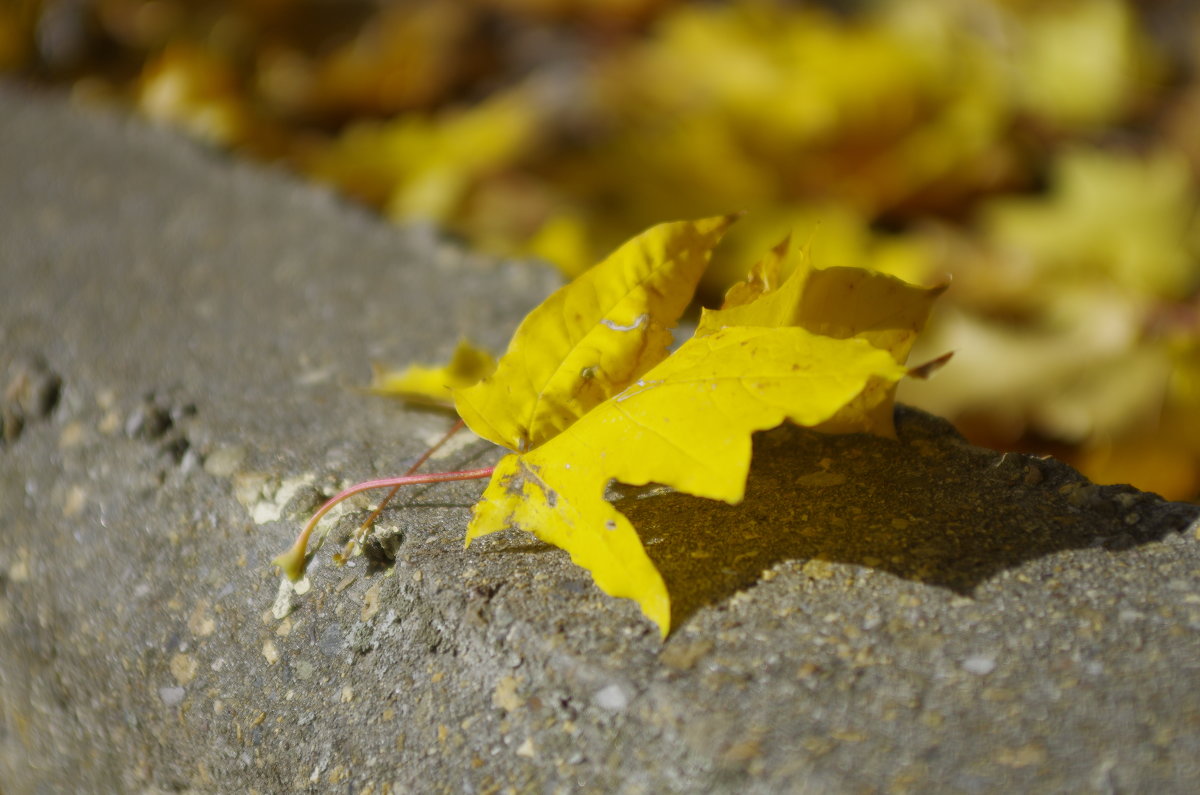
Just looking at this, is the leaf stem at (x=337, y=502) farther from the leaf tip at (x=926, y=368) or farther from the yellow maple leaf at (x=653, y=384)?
the leaf tip at (x=926, y=368)

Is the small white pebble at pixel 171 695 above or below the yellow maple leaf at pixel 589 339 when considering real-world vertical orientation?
below

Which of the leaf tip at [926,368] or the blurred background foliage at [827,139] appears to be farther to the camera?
the blurred background foliage at [827,139]

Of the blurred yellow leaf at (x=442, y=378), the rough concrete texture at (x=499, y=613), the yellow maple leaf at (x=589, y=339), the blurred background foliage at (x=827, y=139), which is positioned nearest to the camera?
the rough concrete texture at (x=499, y=613)

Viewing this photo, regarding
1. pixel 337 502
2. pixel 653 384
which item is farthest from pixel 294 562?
pixel 653 384

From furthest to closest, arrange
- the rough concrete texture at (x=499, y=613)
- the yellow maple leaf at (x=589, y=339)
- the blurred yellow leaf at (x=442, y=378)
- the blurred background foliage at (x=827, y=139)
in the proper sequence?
1. the blurred background foliage at (x=827, y=139)
2. the blurred yellow leaf at (x=442, y=378)
3. the yellow maple leaf at (x=589, y=339)
4. the rough concrete texture at (x=499, y=613)

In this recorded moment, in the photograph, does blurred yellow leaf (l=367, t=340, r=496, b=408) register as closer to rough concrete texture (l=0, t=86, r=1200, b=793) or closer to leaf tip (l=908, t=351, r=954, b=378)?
rough concrete texture (l=0, t=86, r=1200, b=793)

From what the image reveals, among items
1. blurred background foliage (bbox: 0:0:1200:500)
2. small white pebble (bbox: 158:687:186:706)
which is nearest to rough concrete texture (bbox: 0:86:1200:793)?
small white pebble (bbox: 158:687:186:706)

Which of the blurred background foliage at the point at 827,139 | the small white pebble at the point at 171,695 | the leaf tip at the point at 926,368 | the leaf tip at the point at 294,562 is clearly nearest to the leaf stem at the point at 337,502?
the leaf tip at the point at 294,562

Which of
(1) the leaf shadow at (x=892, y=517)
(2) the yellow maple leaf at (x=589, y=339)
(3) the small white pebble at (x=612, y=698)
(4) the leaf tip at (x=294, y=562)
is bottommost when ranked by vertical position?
(4) the leaf tip at (x=294, y=562)
